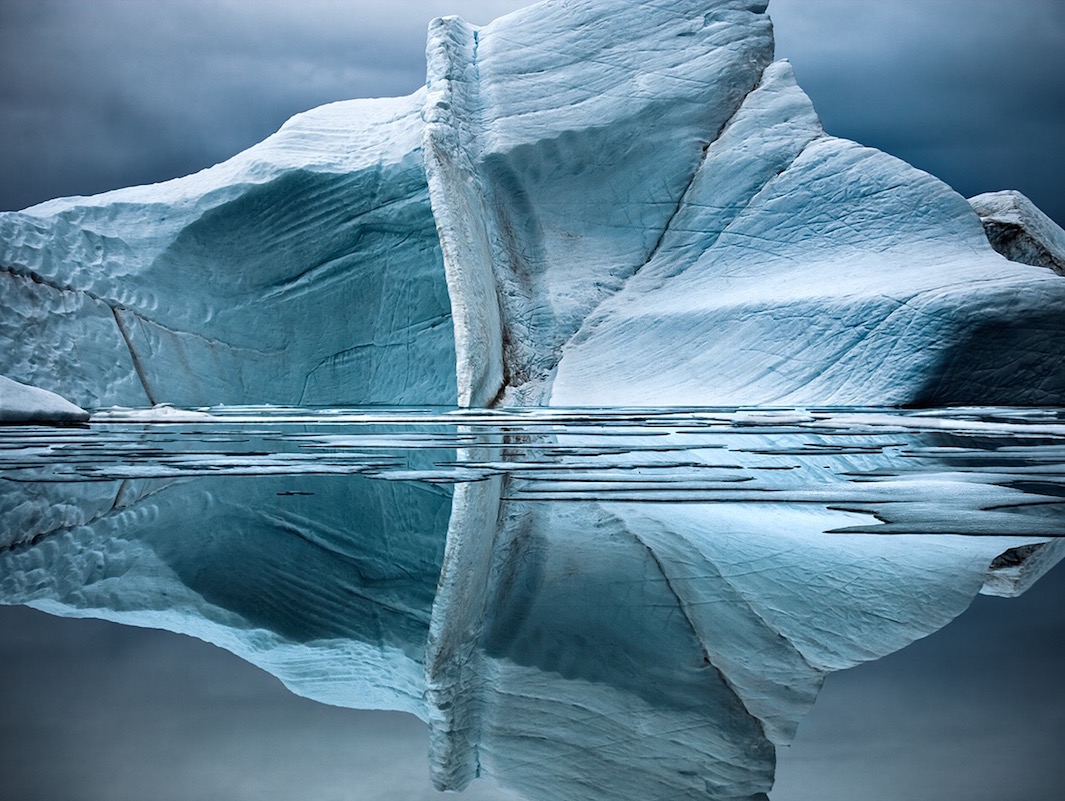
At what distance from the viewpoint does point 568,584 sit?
1083 mm

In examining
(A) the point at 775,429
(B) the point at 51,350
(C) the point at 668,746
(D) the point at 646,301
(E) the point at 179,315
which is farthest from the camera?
(E) the point at 179,315

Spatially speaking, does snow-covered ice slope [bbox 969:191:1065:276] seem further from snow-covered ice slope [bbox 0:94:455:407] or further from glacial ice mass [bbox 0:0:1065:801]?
snow-covered ice slope [bbox 0:94:455:407]

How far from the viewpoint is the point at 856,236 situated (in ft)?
21.1

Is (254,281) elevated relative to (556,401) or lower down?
elevated

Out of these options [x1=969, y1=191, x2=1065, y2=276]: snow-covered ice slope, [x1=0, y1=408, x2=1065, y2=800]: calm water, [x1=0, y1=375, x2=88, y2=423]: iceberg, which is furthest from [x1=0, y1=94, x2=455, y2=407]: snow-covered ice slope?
[x1=0, y1=408, x2=1065, y2=800]: calm water

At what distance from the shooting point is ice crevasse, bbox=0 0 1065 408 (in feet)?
19.0

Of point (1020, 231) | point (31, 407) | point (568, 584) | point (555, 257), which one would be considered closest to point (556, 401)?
point (555, 257)

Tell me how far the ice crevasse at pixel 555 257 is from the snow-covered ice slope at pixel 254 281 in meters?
0.02

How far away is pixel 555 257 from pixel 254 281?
2.57 meters

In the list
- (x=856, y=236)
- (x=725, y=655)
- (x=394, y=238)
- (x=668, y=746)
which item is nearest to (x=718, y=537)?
(x=725, y=655)

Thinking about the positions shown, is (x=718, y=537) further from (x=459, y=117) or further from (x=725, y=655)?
(x=459, y=117)

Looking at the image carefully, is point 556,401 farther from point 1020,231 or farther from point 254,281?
point 1020,231

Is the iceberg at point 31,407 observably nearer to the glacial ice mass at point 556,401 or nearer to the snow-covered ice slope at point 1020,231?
the glacial ice mass at point 556,401

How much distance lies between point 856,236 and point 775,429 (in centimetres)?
330
